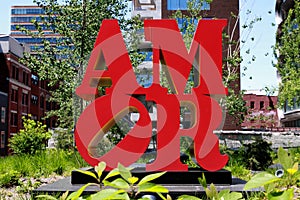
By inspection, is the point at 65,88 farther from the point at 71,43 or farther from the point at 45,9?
the point at 45,9

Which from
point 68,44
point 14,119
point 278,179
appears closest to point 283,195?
point 278,179

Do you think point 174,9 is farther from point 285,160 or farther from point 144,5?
point 285,160

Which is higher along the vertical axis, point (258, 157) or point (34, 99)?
point (258, 157)

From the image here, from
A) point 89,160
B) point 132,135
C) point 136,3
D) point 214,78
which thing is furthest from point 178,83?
point 136,3

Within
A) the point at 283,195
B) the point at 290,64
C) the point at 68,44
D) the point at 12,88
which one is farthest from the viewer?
the point at 12,88

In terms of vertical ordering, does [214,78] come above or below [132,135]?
above

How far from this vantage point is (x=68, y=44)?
1739 centimetres

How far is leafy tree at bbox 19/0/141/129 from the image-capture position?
1666cm

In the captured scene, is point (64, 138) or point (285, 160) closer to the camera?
point (285, 160)

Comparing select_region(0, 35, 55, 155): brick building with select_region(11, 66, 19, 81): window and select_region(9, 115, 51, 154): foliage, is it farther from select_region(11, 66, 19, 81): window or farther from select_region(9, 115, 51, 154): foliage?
select_region(9, 115, 51, 154): foliage

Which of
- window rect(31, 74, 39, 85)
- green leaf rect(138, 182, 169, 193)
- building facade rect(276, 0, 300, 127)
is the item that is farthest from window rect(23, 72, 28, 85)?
green leaf rect(138, 182, 169, 193)

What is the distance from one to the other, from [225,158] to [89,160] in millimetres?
2378

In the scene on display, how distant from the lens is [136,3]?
1431 inches

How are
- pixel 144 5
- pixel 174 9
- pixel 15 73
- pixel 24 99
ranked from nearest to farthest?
pixel 144 5 < pixel 174 9 < pixel 15 73 < pixel 24 99
